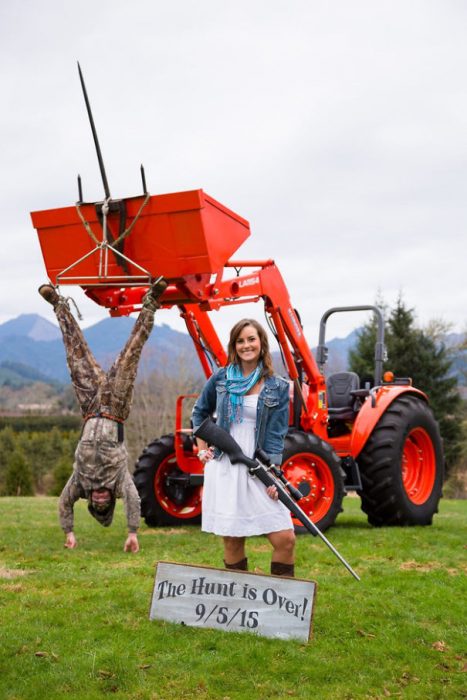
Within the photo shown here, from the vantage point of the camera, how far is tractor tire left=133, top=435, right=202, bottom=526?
9.83 meters

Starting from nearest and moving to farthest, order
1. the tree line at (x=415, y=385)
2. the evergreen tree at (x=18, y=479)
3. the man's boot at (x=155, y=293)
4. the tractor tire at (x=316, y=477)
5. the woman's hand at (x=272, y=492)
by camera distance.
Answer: the woman's hand at (x=272, y=492), the man's boot at (x=155, y=293), the tractor tire at (x=316, y=477), the evergreen tree at (x=18, y=479), the tree line at (x=415, y=385)

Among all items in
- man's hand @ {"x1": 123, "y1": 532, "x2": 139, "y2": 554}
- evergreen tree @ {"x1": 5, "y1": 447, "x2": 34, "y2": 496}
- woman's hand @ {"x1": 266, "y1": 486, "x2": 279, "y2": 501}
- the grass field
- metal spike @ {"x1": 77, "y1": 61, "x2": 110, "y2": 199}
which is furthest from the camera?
evergreen tree @ {"x1": 5, "y1": 447, "x2": 34, "y2": 496}

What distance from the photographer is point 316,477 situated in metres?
9.01

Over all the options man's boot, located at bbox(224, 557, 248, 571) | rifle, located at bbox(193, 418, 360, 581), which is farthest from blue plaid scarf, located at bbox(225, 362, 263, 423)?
man's boot, located at bbox(224, 557, 248, 571)

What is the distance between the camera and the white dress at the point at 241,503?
495 centimetres

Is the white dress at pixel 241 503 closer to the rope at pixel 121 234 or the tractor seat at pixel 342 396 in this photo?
the rope at pixel 121 234

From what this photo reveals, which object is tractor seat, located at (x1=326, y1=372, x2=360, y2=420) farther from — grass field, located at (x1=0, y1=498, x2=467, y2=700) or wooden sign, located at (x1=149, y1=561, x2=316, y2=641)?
wooden sign, located at (x1=149, y1=561, x2=316, y2=641)

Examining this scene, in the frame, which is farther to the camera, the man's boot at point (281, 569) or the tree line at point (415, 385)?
the tree line at point (415, 385)

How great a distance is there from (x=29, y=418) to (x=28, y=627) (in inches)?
2323

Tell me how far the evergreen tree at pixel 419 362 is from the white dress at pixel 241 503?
27819 millimetres

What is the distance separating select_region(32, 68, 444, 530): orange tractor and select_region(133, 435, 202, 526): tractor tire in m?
0.01

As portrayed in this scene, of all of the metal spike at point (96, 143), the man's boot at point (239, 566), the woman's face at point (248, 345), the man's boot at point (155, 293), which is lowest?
the man's boot at point (239, 566)

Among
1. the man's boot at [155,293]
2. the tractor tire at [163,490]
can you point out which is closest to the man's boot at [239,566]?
the man's boot at [155,293]

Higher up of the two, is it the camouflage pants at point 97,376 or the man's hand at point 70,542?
the camouflage pants at point 97,376
